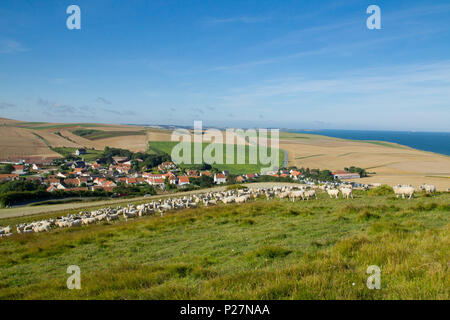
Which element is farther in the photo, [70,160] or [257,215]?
[70,160]

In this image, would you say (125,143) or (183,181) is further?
(125,143)

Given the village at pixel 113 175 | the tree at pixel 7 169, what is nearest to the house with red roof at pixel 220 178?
the village at pixel 113 175

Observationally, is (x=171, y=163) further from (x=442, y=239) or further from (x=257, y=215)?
(x=442, y=239)

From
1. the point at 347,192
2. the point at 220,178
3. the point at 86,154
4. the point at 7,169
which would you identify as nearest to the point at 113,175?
the point at 7,169

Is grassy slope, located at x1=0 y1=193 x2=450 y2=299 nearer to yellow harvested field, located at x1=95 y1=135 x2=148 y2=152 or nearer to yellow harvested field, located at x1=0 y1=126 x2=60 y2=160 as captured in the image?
yellow harvested field, located at x1=0 y1=126 x2=60 y2=160

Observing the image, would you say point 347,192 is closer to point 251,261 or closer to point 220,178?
point 251,261

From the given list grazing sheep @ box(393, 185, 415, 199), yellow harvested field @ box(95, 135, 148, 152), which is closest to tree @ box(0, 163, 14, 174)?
yellow harvested field @ box(95, 135, 148, 152)
